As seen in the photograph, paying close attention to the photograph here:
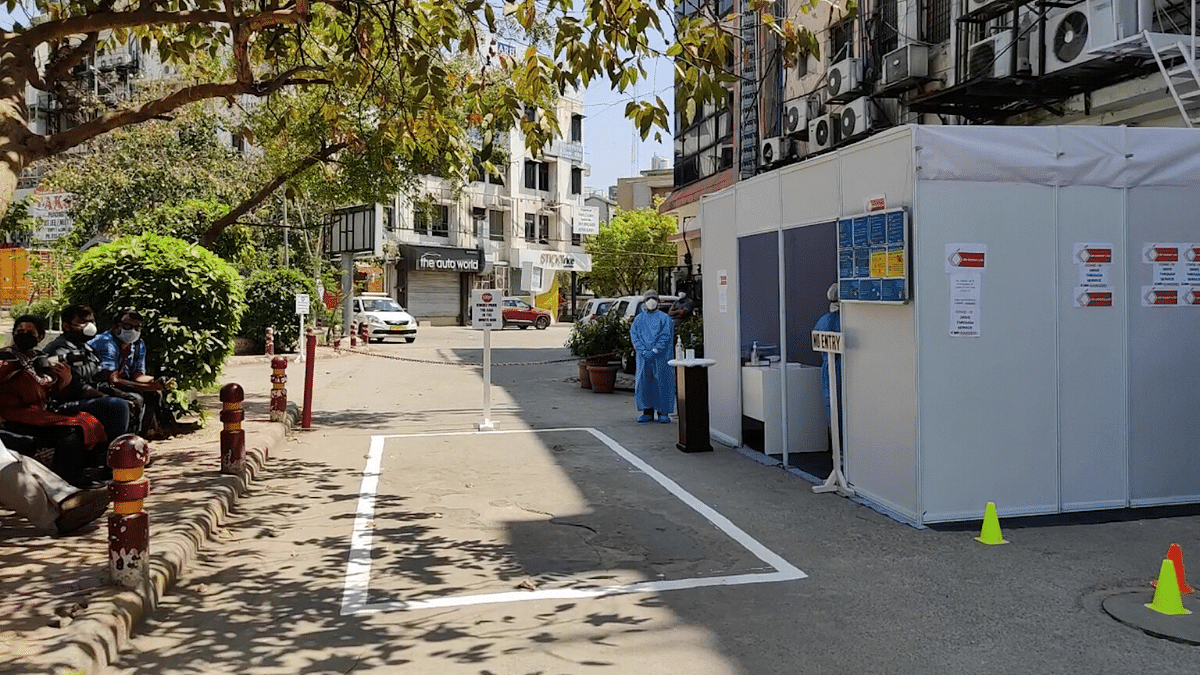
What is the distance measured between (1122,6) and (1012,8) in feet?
7.34

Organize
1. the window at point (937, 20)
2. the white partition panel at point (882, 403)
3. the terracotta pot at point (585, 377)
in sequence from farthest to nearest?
1. the terracotta pot at point (585, 377)
2. the window at point (937, 20)
3. the white partition panel at point (882, 403)

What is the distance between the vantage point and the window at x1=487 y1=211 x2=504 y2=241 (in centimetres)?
5708

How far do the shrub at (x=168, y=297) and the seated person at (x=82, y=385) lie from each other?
1.63 m

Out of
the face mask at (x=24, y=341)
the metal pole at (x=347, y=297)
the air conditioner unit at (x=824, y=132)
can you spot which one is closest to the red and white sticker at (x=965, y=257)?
the face mask at (x=24, y=341)

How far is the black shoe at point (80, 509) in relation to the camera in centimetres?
640

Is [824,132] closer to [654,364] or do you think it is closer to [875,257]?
[654,364]

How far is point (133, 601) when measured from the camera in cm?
518

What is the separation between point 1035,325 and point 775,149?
12622 mm

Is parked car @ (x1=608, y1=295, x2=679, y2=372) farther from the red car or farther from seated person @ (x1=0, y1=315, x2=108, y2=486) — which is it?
the red car

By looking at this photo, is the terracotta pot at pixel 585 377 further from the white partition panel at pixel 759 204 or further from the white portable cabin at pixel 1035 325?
the white portable cabin at pixel 1035 325

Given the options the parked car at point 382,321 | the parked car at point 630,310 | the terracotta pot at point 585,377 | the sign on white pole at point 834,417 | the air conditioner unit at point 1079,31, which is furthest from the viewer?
the parked car at point 382,321

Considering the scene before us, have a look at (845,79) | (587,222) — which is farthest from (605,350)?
(587,222)

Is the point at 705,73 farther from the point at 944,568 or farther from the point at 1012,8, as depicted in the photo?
the point at 1012,8

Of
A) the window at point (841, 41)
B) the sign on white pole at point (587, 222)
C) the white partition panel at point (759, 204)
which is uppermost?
the sign on white pole at point (587, 222)
